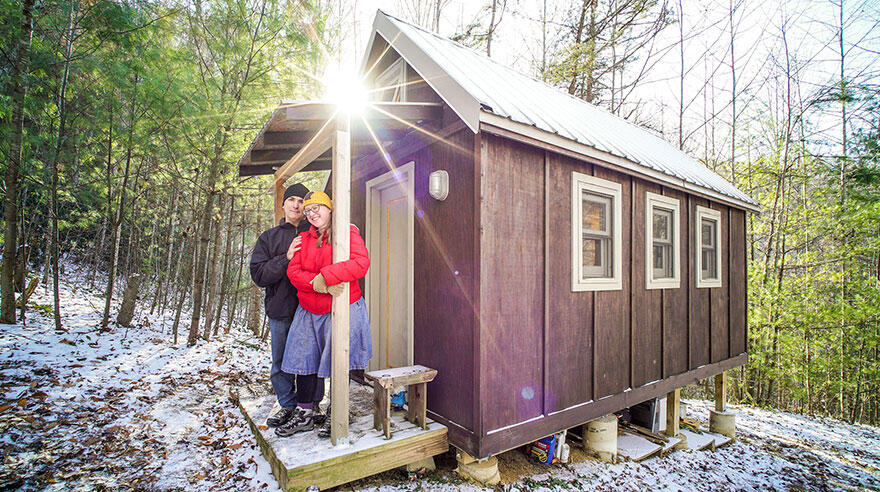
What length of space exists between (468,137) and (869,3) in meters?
16.1

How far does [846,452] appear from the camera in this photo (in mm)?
7117

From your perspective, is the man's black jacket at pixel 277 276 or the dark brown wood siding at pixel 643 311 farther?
the dark brown wood siding at pixel 643 311

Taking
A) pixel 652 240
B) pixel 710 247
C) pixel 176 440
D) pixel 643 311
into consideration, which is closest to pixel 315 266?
pixel 176 440

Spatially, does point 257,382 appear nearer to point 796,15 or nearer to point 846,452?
point 846,452

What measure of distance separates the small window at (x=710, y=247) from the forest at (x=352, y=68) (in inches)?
215

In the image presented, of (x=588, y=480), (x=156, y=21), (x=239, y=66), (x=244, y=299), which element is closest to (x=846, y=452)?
(x=588, y=480)

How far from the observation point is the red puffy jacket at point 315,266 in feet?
10.4

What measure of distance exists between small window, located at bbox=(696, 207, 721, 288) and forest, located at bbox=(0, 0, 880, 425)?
A: 17.9ft

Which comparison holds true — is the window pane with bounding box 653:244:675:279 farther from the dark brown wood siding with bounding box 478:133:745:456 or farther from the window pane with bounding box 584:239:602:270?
the window pane with bounding box 584:239:602:270

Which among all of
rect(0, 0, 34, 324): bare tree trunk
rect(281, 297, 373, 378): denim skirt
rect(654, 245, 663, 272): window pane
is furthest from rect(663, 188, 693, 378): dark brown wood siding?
rect(0, 0, 34, 324): bare tree trunk

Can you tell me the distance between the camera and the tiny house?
3443 mm

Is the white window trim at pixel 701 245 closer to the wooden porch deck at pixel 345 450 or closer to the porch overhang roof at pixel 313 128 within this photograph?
the porch overhang roof at pixel 313 128

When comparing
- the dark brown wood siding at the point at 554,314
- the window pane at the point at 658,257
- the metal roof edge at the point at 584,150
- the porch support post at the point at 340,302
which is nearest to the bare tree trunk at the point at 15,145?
the porch support post at the point at 340,302

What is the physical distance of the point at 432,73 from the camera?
147 inches
